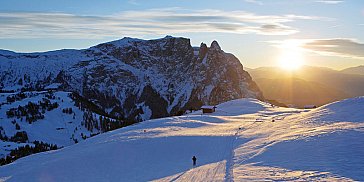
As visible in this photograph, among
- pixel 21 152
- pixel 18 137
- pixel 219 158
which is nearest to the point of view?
pixel 219 158

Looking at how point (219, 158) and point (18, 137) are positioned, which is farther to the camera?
point (18, 137)

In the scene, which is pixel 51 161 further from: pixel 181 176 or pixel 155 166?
pixel 181 176

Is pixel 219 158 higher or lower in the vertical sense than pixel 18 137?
higher

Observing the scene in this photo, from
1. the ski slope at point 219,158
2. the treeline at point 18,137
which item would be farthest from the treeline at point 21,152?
the ski slope at point 219,158

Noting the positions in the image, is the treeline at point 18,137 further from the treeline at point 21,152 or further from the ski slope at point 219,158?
the ski slope at point 219,158

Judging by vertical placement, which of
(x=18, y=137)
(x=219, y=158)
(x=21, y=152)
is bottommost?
(x=18, y=137)

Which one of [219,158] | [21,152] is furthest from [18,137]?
[219,158]

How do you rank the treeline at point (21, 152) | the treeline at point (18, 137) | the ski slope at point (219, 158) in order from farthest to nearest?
the treeline at point (18, 137) < the treeline at point (21, 152) < the ski slope at point (219, 158)

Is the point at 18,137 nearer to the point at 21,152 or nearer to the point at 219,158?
the point at 21,152

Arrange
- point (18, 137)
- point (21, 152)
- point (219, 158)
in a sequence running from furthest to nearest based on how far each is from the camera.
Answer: point (18, 137)
point (21, 152)
point (219, 158)

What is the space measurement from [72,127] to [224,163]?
176794mm

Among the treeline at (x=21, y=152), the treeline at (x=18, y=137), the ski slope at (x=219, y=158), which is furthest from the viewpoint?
the treeline at (x=18, y=137)

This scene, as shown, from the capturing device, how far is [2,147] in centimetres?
13225

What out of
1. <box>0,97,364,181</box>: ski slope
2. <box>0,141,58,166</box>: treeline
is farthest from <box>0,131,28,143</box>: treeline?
<box>0,97,364,181</box>: ski slope
